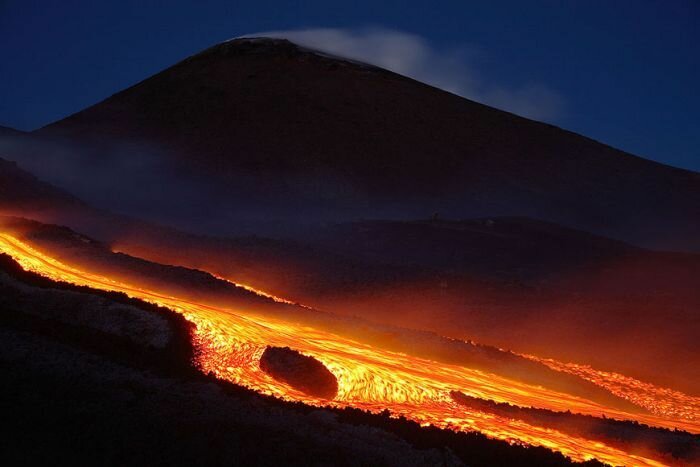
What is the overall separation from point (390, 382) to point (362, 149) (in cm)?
7567

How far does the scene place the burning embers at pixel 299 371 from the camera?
15938mm

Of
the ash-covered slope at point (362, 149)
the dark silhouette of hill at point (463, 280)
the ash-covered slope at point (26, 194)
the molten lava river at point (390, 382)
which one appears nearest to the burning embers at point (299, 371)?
the molten lava river at point (390, 382)

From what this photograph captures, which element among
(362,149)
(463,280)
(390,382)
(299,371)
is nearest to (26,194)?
(463,280)

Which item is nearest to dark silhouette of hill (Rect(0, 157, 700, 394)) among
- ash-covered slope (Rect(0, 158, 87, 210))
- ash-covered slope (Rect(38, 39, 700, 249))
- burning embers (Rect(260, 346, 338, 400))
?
ash-covered slope (Rect(0, 158, 87, 210))

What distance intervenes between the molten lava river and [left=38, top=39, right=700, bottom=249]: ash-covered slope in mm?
42469

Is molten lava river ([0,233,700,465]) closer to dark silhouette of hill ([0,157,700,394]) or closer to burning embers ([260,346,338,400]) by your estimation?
burning embers ([260,346,338,400])

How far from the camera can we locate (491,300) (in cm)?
3466

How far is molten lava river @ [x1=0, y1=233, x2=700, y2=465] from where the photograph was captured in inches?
590

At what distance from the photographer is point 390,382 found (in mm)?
17047

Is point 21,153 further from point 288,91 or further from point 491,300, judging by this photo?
point 491,300

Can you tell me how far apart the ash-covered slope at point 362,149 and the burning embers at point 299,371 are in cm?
4684

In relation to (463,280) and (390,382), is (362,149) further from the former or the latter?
(390,382)

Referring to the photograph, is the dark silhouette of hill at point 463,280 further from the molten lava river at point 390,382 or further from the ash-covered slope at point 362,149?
the ash-covered slope at point 362,149

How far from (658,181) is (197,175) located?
6347 centimetres
